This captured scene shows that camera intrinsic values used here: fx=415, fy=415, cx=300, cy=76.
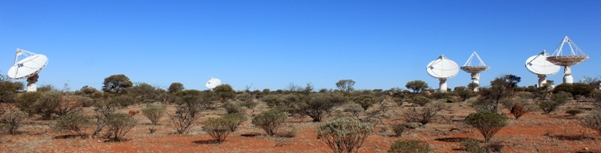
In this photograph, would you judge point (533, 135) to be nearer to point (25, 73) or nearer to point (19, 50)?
point (25, 73)

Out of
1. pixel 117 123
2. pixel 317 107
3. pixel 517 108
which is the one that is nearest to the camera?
pixel 117 123

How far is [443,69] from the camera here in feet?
220

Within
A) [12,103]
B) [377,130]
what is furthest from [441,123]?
[12,103]

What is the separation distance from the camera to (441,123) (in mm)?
25109

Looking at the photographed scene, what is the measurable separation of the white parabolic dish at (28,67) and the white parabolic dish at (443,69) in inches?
2126

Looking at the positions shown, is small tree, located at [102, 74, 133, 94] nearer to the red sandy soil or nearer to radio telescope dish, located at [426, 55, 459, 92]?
radio telescope dish, located at [426, 55, 459, 92]

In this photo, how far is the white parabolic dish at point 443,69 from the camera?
218 ft

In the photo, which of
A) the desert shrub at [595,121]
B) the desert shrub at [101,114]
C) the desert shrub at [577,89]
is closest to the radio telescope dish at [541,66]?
the desert shrub at [577,89]

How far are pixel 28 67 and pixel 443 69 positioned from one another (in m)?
57.8

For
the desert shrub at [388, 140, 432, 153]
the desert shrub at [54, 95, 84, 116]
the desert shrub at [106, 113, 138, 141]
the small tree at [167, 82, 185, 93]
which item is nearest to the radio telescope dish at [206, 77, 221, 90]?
the small tree at [167, 82, 185, 93]

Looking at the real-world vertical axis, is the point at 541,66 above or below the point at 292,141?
above

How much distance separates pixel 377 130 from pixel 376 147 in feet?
19.2

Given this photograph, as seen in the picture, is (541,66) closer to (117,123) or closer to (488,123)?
(488,123)

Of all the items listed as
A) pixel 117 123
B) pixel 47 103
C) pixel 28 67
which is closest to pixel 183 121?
pixel 117 123
